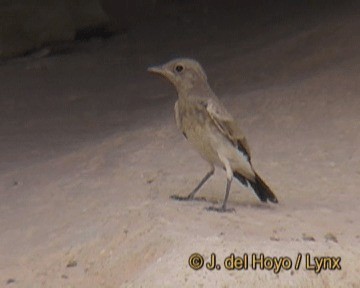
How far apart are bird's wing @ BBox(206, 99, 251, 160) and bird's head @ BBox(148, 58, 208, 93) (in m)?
0.14

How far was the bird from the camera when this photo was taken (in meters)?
6.62

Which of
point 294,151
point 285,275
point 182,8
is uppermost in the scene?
point 285,275

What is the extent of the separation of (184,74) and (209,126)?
36cm

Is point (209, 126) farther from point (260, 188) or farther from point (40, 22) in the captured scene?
point (40, 22)

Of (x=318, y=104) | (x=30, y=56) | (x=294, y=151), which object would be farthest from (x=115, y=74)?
(x=294, y=151)

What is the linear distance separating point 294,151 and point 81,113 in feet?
9.68

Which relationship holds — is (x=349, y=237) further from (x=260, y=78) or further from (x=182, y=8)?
(x=182, y=8)

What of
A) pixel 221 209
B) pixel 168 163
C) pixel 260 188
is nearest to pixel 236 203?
pixel 260 188

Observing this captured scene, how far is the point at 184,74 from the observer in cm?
676

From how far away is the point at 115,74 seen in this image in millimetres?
12102

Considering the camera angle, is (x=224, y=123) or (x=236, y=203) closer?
(x=224, y=123)

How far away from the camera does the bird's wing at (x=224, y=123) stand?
662 centimetres

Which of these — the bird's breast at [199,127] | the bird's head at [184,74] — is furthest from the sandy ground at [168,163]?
the bird's head at [184,74]

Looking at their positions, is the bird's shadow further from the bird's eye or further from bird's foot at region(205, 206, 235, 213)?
the bird's eye
